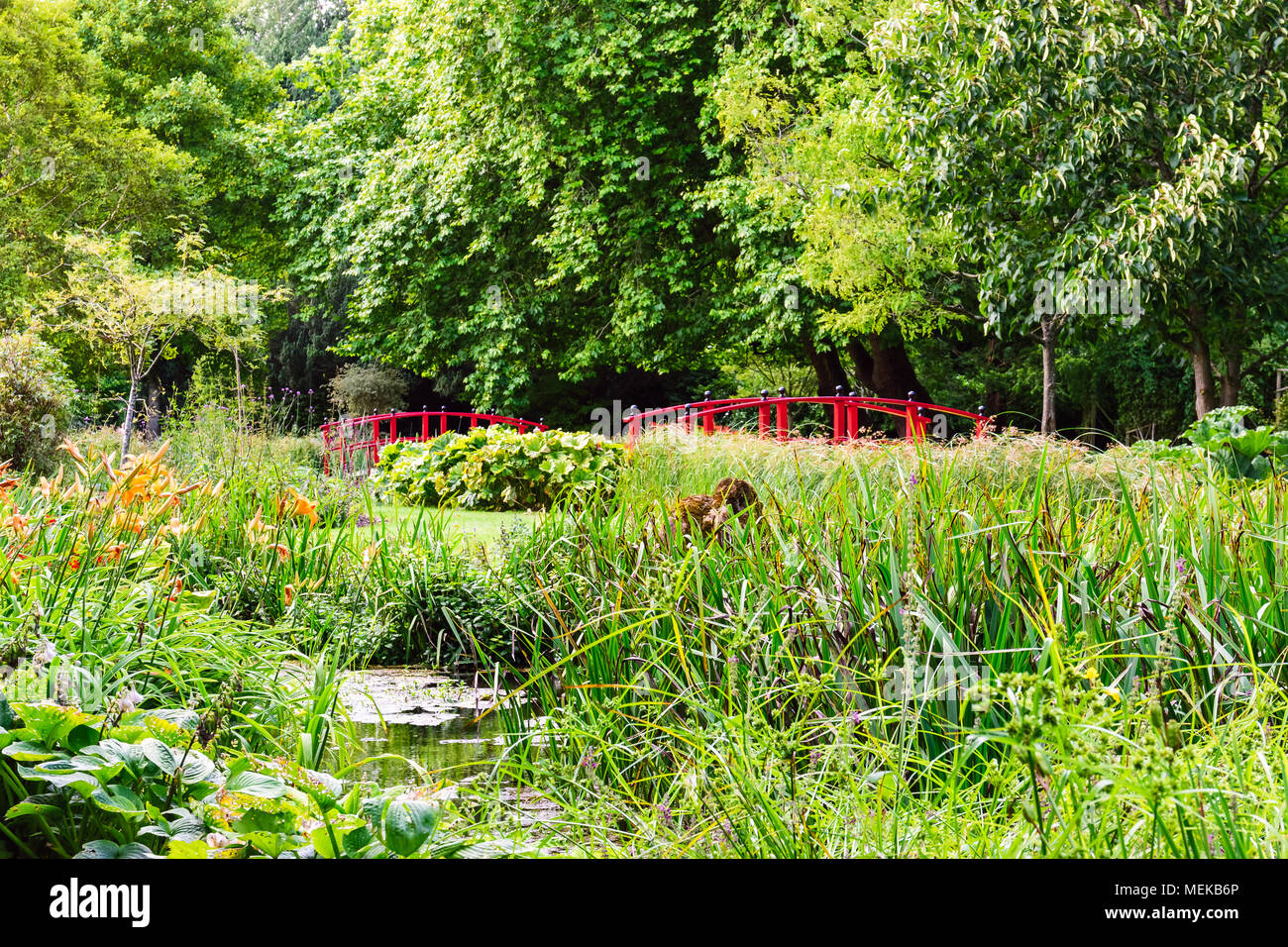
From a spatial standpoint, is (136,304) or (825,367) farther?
(825,367)

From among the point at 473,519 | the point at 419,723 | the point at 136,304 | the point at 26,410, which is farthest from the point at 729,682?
the point at 136,304

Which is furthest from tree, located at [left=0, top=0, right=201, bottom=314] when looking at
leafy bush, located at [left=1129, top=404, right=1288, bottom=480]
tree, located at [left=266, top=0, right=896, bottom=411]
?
leafy bush, located at [left=1129, top=404, right=1288, bottom=480]

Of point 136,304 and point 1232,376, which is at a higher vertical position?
point 136,304

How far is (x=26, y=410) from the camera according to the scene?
9.05m

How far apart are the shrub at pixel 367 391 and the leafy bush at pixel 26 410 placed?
34.8 ft

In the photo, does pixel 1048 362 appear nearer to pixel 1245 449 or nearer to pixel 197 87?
pixel 1245 449

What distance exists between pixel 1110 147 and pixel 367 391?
14577mm

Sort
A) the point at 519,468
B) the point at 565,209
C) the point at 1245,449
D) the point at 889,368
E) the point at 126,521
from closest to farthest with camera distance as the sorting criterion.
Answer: the point at 126,521 → the point at 1245,449 → the point at 519,468 → the point at 889,368 → the point at 565,209

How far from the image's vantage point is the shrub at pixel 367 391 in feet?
66.7

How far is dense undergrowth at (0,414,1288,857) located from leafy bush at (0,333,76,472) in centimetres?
534

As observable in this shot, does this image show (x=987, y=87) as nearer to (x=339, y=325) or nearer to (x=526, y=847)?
(x=526, y=847)

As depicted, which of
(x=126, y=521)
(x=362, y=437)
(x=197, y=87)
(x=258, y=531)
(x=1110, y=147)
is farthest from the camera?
(x=197, y=87)

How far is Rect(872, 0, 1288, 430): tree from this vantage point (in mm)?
8281

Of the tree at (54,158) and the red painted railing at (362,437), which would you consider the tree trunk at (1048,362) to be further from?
the tree at (54,158)
